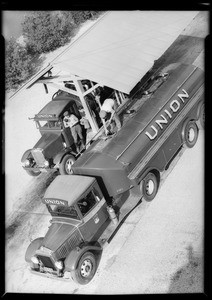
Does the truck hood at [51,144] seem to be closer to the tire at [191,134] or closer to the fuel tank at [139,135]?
the fuel tank at [139,135]

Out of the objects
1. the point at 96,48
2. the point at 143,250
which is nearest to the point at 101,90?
the point at 96,48

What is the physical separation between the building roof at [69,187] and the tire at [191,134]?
16.1 ft

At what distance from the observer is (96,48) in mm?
17266

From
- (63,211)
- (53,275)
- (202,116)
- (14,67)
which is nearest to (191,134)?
(202,116)

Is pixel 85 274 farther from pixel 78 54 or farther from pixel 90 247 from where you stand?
pixel 78 54

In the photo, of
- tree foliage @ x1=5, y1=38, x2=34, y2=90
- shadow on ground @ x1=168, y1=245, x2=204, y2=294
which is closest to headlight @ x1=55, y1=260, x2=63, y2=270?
shadow on ground @ x1=168, y1=245, x2=204, y2=294

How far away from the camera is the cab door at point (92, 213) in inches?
488

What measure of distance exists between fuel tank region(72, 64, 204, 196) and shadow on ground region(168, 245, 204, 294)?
3280 millimetres

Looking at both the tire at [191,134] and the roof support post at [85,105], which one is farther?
the roof support post at [85,105]

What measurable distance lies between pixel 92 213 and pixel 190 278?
3.58 m

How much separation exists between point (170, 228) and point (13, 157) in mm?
9611

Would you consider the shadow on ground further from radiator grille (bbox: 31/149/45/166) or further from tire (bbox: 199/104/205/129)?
radiator grille (bbox: 31/149/45/166)

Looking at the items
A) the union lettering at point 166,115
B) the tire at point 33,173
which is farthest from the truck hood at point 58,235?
the tire at point 33,173

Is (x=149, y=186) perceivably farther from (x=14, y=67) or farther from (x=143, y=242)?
(x=14, y=67)
